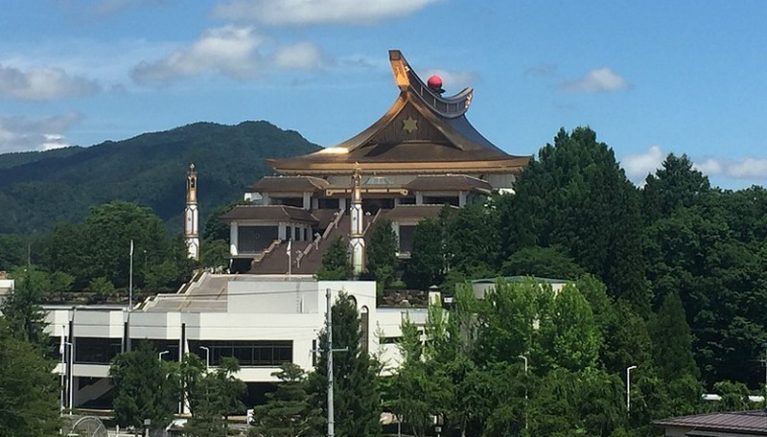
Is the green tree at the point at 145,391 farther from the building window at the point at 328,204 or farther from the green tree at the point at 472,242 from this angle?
the building window at the point at 328,204

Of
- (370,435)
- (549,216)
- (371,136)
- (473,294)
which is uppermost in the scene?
(371,136)

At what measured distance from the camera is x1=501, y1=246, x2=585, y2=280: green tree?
5722 cm

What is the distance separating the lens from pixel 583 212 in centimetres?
6031

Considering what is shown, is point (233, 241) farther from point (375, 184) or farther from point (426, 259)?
point (426, 259)

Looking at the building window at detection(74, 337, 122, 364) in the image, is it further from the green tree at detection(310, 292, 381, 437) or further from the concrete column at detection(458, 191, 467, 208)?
the concrete column at detection(458, 191, 467, 208)

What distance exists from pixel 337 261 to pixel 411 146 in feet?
64.4

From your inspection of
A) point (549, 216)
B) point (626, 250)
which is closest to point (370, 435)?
point (626, 250)

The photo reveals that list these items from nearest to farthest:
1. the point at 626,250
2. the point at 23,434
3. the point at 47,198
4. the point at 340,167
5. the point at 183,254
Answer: the point at 23,434 → the point at 626,250 → the point at 183,254 → the point at 340,167 → the point at 47,198

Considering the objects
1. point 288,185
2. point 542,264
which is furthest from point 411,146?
point 542,264

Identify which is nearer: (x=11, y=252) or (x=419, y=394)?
(x=419, y=394)

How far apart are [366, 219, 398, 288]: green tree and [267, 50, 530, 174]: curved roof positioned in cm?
1317

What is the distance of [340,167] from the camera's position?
82.9 metres

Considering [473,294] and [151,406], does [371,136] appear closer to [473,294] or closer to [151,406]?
[473,294]

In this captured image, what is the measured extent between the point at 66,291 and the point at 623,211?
24192 mm
